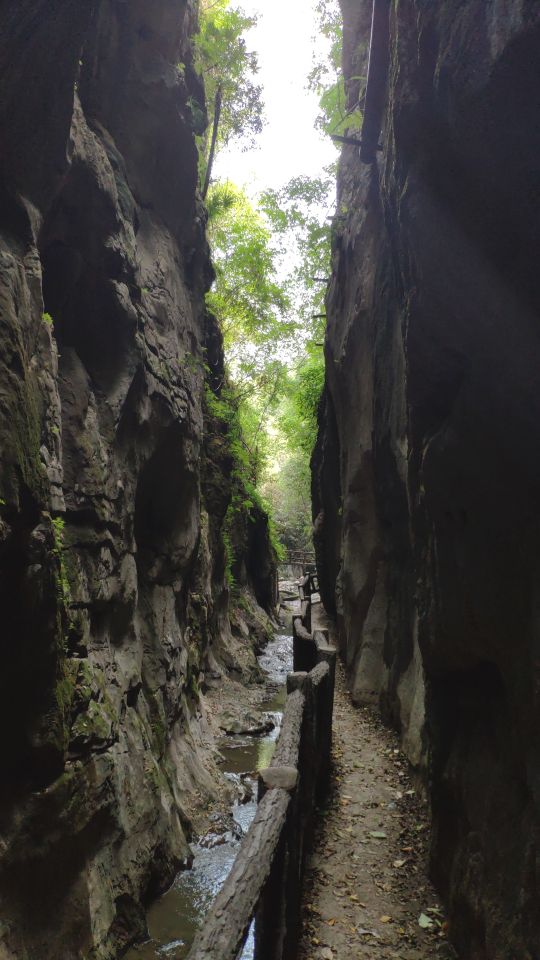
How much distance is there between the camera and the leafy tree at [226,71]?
14.2 meters

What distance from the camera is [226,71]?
1498 cm

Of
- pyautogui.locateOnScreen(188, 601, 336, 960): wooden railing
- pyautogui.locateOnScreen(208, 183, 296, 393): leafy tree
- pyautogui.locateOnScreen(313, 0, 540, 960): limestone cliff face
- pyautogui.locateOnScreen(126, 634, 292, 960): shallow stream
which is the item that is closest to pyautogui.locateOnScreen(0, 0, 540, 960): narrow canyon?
pyautogui.locateOnScreen(313, 0, 540, 960): limestone cliff face

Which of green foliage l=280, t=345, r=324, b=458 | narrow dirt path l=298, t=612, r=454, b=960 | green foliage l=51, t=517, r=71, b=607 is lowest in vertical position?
narrow dirt path l=298, t=612, r=454, b=960

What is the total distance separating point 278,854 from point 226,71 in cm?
1761

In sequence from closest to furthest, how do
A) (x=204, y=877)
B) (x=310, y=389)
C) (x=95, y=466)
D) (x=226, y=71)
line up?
(x=95, y=466) < (x=204, y=877) < (x=226, y=71) < (x=310, y=389)

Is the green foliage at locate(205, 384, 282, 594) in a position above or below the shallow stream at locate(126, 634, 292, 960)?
above

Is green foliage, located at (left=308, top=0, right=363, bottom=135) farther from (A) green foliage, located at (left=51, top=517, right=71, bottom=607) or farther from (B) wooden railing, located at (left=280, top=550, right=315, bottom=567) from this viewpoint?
(B) wooden railing, located at (left=280, top=550, right=315, bottom=567)

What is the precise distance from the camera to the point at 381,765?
733 centimetres

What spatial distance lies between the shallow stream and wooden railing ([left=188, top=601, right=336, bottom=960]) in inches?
58.9

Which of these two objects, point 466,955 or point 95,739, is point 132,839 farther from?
point 466,955

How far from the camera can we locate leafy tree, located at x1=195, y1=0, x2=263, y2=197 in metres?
14.2

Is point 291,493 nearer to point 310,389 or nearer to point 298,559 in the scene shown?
point 298,559

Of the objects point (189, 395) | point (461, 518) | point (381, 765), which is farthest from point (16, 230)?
point (381, 765)

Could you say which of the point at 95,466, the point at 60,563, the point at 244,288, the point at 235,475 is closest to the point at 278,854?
the point at 60,563
